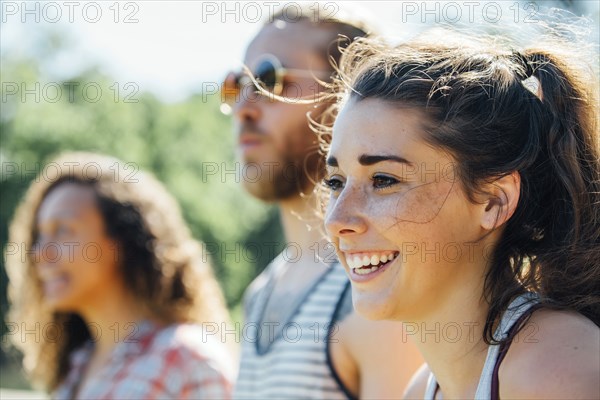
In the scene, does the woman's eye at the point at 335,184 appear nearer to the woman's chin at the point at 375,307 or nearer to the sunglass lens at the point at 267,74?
the woman's chin at the point at 375,307

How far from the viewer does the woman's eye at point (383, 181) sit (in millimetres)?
2016

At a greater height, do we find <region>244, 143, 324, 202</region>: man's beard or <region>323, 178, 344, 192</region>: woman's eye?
<region>323, 178, 344, 192</region>: woman's eye

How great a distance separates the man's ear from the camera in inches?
79.1

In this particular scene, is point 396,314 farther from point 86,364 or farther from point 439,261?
point 86,364

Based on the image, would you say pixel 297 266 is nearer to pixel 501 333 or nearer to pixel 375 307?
pixel 375 307

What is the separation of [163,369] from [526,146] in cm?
205

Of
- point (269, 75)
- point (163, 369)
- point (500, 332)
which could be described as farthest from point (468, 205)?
point (163, 369)

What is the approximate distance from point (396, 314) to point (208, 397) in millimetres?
1682

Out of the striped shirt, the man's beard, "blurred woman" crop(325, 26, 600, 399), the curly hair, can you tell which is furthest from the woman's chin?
the man's beard

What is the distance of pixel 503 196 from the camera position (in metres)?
2.02

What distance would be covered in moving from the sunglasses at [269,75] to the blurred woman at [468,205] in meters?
1.08

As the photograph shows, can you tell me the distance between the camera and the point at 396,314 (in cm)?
202

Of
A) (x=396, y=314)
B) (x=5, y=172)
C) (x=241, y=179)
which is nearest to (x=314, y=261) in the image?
(x=241, y=179)

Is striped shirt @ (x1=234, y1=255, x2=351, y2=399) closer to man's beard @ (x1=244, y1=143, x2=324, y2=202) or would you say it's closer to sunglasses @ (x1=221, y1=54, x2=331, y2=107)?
man's beard @ (x1=244, y1=143, x2=324, y2=202)
